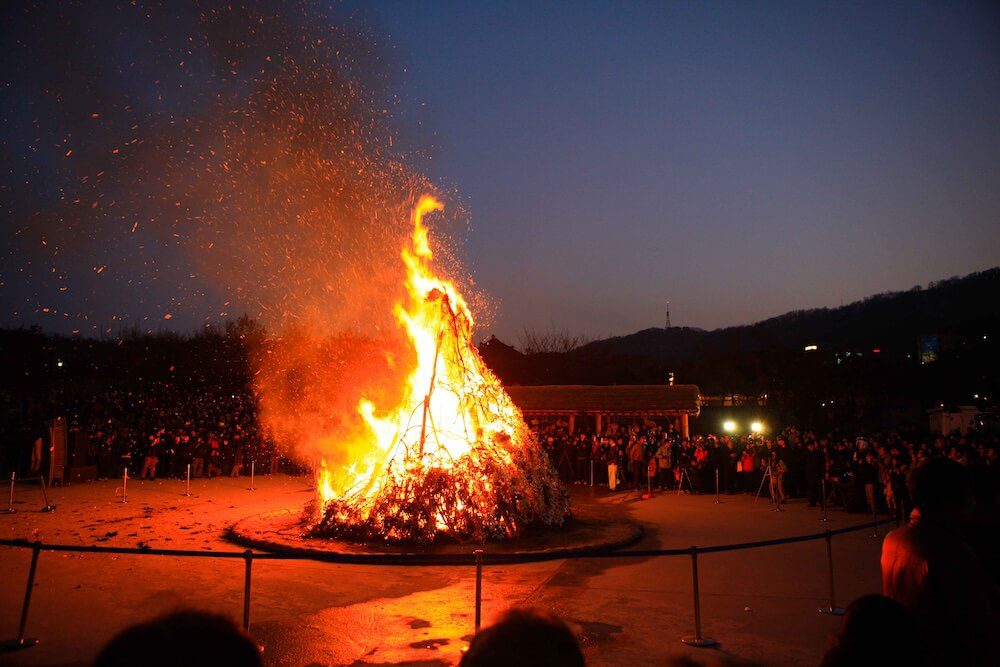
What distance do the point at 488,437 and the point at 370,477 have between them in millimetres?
2522

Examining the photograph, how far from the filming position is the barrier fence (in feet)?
22.5

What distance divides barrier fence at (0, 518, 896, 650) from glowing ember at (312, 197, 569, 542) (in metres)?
1.22

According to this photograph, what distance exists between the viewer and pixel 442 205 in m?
16.0

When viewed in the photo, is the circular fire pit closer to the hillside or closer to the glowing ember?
the glowing ember

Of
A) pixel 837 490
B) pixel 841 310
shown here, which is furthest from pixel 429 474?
pixel 841 310

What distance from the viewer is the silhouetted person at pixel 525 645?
65.0 inches

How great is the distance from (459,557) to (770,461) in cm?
1421

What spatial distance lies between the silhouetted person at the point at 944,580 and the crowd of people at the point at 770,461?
11355 mm

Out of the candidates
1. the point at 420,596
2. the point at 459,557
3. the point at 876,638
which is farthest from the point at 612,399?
the point at 876,638

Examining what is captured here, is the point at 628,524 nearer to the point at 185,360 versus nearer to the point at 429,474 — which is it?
the point at 429,474

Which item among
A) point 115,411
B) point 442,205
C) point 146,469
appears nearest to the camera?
point 442,205

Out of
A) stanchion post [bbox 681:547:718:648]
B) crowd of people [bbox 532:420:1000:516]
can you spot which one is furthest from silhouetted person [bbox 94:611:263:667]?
crowd of people [bbox 532:420:1000:516]

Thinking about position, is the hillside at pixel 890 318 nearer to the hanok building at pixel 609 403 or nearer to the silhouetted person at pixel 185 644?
the hanok building at pixel 609 403

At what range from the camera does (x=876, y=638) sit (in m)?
2.40
